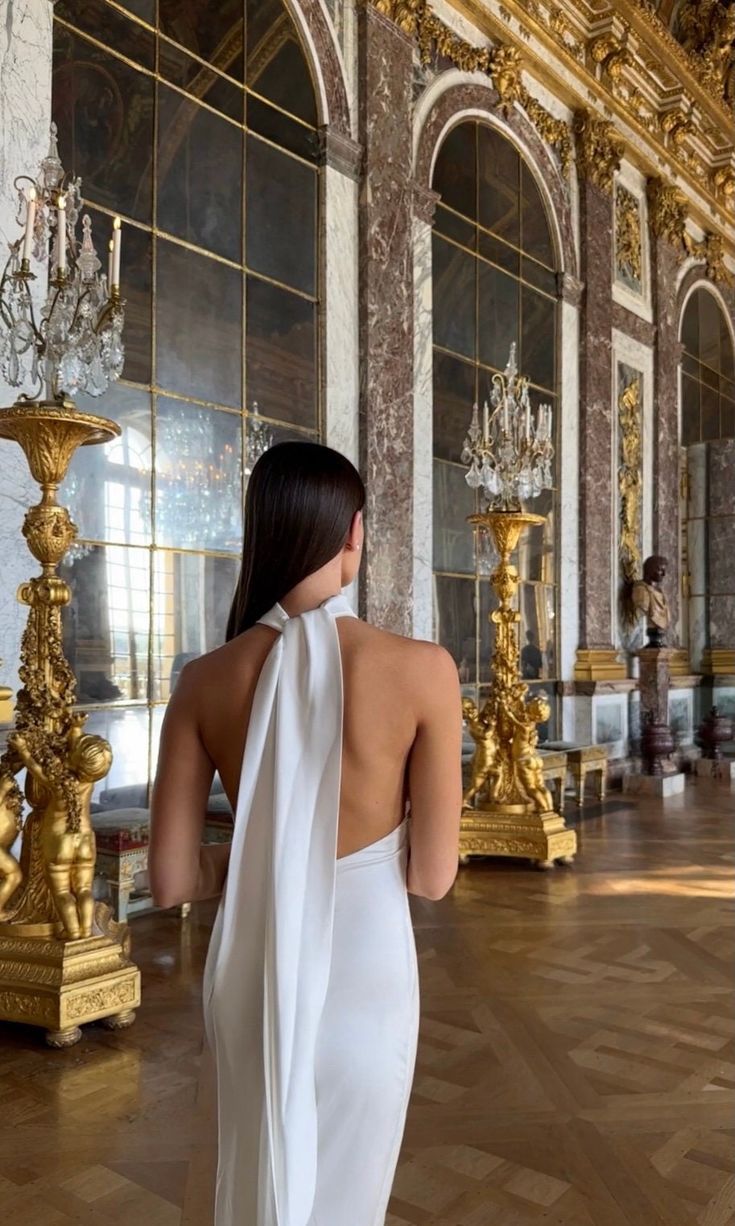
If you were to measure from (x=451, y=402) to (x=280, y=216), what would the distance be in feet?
7.37

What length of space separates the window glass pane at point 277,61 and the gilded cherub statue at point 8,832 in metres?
5.13

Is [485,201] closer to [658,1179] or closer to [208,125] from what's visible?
[208,125]

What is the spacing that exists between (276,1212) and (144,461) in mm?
4956

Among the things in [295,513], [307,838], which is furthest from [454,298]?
[307,838]

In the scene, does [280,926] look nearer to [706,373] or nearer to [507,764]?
[507,764]

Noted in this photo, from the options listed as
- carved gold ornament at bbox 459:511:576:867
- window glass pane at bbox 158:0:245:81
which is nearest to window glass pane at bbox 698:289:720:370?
carved gold ornament at bbox 459:511:576:867

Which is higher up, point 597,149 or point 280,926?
point 597,149

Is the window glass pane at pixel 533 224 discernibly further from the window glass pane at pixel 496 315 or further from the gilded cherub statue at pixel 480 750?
the gilded cherub statue at pixel 480 750

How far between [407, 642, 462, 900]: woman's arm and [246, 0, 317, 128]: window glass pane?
6.40m

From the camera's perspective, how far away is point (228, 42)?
6.55 metres

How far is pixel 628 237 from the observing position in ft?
36.7

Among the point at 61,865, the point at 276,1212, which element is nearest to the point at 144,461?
the point at 61,865

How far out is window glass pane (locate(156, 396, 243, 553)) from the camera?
6.05 metres

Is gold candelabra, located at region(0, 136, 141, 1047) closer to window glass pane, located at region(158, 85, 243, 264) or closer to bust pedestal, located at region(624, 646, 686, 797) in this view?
window glass pane, located at region(158, 85, 243, 264)
